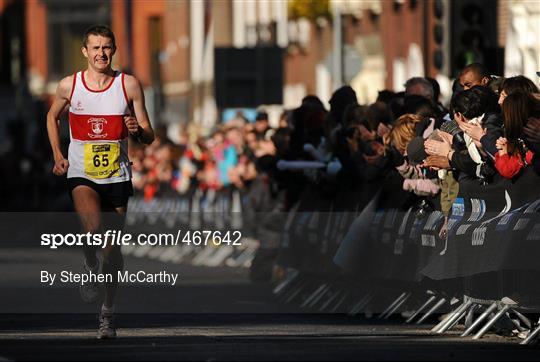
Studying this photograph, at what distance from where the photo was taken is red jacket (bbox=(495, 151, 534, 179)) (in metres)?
15.2

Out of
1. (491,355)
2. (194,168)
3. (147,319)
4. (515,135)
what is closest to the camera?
(491,355)

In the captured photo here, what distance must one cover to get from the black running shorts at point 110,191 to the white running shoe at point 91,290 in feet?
1.53

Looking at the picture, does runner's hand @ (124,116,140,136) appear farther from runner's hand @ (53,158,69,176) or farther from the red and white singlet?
runner's hand @ (53,158,69,176)

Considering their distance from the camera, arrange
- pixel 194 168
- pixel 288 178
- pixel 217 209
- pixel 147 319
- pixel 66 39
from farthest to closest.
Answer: pixel 66 39, pixel 194 168, pixel 217 209, pixel 288 178, pixel 147 319

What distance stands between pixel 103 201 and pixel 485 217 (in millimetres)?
2542

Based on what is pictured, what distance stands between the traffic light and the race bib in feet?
31.4

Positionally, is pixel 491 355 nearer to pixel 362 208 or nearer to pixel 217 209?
pixel 362 208

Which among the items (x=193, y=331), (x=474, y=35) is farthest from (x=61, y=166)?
(x=474, y=35)

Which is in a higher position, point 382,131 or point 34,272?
point 382,131

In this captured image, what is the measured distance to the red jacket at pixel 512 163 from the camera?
15219 mm

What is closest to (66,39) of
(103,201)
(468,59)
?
(468,59)

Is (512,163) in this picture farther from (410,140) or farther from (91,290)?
(91,290)

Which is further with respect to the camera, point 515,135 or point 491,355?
point 515,135

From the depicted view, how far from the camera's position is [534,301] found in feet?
49.3
